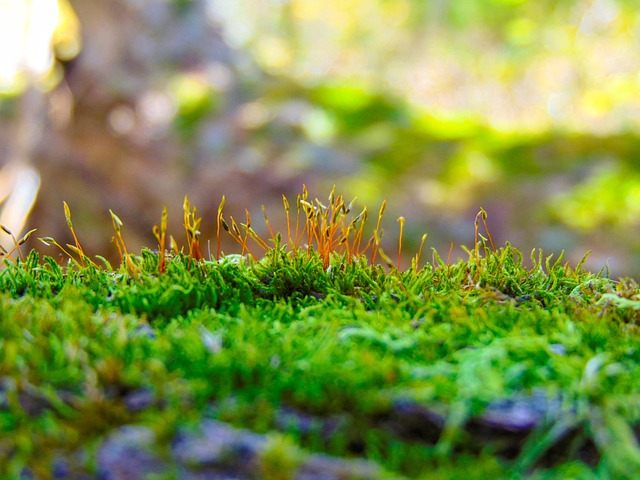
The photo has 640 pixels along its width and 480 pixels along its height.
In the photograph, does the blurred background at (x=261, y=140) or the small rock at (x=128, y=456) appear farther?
Answer: the blurred background at (x=261, y=140)

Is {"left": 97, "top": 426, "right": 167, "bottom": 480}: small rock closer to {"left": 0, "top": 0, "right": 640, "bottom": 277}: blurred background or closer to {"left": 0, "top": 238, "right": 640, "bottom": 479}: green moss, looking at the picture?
{"left": 0, "top": 238, "right": 640, "bottom": 479}: green moss

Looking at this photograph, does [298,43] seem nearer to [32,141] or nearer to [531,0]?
[531,0]

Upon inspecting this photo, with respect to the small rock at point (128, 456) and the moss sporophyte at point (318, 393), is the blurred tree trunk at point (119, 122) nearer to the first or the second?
the moss sporophyte at point (318, 393)

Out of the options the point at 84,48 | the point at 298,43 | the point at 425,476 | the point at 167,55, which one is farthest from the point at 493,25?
the point at 425,476

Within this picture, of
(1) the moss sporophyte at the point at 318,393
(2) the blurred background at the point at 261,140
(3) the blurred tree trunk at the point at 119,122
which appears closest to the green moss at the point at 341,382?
(1) the moss sporophyte at the point at 318,393

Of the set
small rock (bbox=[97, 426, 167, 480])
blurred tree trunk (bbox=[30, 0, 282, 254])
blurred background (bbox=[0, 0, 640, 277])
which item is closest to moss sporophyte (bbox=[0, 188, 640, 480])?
small rock (bbox=[97, 426, 167, 480])

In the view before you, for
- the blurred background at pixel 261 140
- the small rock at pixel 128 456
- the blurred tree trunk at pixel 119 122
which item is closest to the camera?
the small rock at pixel 128 456

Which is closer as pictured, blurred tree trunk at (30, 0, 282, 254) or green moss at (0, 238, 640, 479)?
green moss at (0, 238, 640, 479)

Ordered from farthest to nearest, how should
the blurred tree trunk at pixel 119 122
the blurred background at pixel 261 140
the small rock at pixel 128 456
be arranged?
the blurred tree trunk at pixel 119 122
the blurred background at pixel 261 140
the small rock at pixel 128 456

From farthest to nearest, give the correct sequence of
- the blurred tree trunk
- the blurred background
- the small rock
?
the blurred tree trunk → the blurred background → the small rock

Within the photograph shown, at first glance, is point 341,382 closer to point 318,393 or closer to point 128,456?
point 318,393
